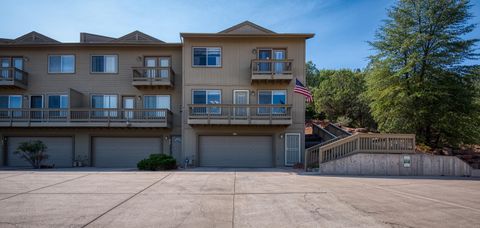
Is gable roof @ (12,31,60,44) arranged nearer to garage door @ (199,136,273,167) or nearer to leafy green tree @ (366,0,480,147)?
garage door @ (199,136,273,167)

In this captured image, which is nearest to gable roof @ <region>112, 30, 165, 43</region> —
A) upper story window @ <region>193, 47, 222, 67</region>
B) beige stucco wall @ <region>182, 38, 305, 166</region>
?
beige stucco wall @ <region>182, 38, 305, 166</region>

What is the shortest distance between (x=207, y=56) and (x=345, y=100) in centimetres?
1605

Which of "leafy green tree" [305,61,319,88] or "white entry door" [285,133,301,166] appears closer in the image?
"white entry door" [285,133,301,166]

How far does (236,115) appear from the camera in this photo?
631 inches

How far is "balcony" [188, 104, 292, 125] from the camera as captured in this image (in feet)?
51.7

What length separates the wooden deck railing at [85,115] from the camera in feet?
54.4

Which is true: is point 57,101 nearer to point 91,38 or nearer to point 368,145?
point 91,38

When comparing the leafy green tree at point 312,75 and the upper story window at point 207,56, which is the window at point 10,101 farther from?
the leafy green tree at point 312,75

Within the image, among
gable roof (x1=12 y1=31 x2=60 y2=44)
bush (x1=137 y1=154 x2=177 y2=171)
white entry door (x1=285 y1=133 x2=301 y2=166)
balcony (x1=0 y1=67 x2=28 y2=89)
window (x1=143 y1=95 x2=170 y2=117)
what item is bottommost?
bush (x1=137 y1=154 x2=177 y2=171)

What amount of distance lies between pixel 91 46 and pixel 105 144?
22.8 ft

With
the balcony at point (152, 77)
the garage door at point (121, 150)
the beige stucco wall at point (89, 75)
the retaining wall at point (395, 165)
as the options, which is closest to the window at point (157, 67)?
the balcony at point (152, 77)

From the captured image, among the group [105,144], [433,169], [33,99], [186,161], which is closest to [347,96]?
[433,169]

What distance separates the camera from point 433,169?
1309 centimetres

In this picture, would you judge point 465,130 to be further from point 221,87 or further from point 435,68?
point 221,87
